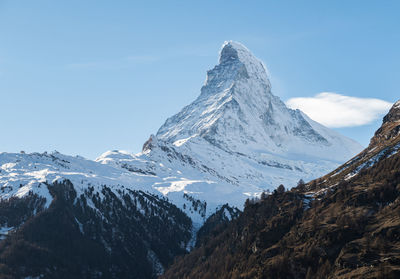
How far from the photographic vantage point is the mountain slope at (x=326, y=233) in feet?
395

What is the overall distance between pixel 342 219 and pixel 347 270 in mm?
26900

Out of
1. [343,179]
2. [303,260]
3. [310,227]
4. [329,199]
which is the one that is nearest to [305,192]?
[343,179]

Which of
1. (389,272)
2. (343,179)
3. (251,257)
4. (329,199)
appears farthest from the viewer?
(343,179)

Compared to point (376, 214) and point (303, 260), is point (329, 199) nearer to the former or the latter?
point (376, 214)

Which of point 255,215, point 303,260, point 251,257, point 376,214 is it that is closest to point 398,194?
point 376,214

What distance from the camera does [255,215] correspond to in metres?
190

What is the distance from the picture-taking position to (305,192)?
19462 centimetres

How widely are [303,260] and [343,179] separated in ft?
203

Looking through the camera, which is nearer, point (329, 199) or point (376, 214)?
point (376, 214)

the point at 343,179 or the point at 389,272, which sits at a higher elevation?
the point at 343,179

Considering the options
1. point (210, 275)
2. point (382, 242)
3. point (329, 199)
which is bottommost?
point (210, 275)

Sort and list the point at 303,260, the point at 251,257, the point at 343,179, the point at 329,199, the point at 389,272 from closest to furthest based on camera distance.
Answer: the point at 389,272, the point at 303,260, the point at 251,257, the point at 329,199, the point at 343,179

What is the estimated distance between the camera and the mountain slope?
395ft

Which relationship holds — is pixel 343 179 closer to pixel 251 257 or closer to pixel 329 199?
pixel 329 199
